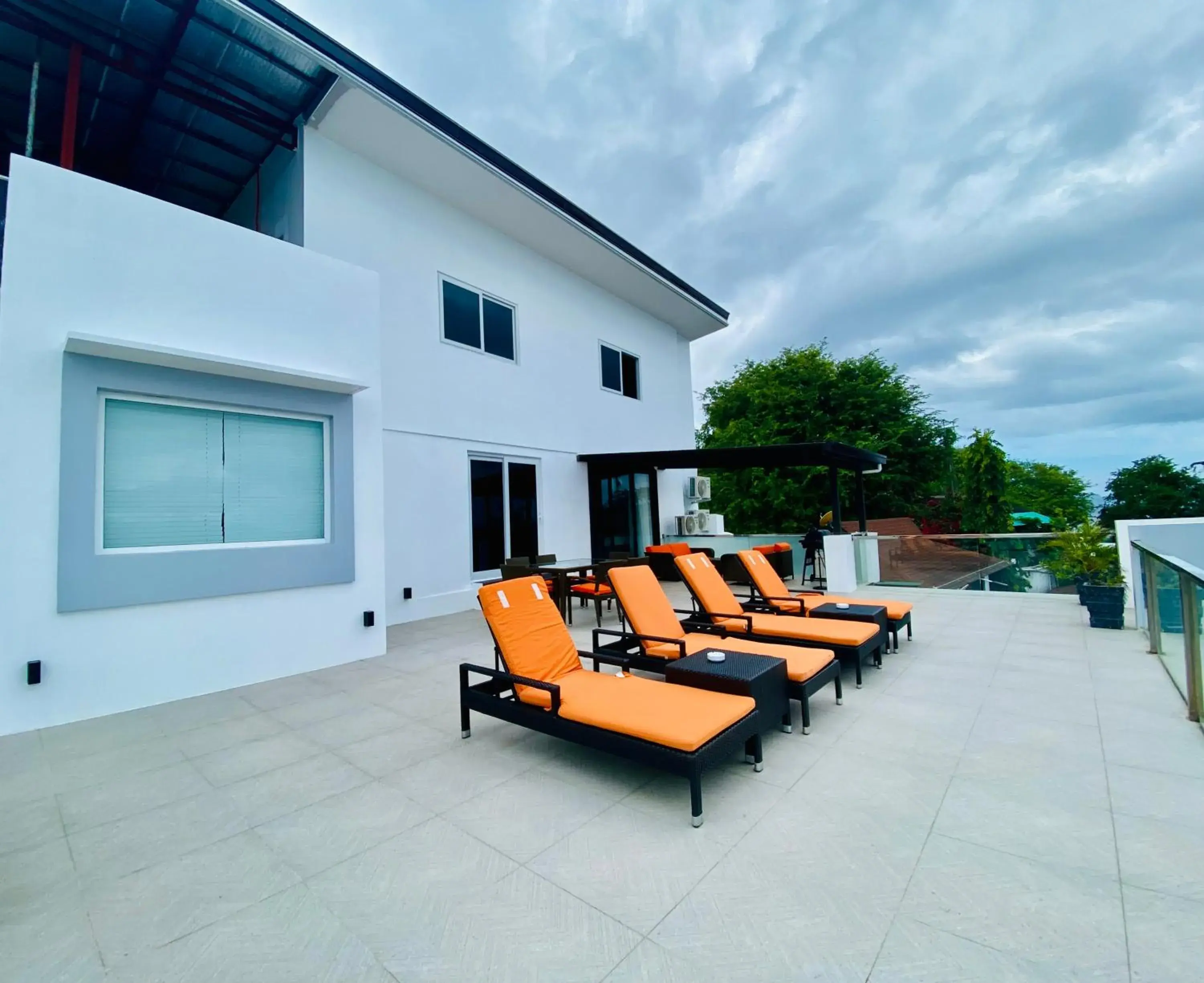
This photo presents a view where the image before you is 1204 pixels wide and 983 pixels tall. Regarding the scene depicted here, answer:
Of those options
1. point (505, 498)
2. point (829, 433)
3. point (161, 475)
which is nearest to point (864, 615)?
point (505, 498)

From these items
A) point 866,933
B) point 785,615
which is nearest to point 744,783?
point 866,933

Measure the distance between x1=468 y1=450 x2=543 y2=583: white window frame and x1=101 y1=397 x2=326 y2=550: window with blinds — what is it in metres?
3.52

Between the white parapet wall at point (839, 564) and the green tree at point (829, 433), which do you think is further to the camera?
the green tree at point (829, 433)

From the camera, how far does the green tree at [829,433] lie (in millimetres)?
22281

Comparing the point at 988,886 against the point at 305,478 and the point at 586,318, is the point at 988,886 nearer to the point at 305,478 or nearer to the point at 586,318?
the point at 305,478

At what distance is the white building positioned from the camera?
14.3 feet

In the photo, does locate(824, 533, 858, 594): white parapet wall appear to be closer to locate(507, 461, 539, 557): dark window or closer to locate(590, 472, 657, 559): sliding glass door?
locate(590, 472, 657, 559): sliding glass door

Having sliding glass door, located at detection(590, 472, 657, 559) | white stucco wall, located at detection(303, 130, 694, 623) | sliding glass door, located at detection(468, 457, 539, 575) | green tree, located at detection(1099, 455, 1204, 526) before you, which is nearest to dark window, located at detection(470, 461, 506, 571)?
sliding glass door, located at detection(468, 457, 539, 575)

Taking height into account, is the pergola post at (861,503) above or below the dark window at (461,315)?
below

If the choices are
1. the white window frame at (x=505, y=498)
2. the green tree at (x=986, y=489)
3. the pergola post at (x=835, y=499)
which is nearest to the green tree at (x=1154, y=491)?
the green tree at (x=986, y=489)

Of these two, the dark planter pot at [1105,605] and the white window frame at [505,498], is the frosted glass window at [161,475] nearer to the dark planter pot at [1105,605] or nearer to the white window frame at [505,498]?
the white window frame at [505,498]

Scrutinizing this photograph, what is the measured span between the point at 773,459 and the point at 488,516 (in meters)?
5.43

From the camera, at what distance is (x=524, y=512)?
1041cm

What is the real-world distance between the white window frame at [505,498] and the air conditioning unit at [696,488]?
5.94 metres
